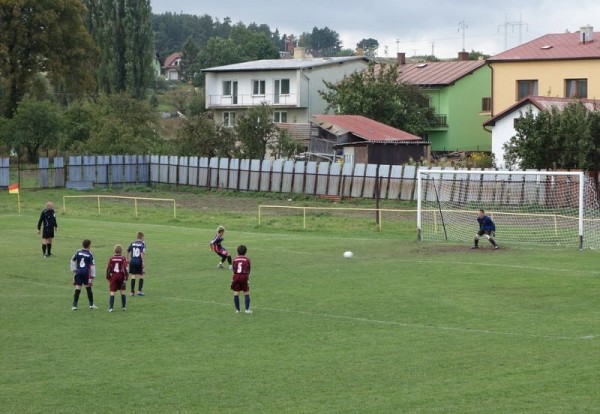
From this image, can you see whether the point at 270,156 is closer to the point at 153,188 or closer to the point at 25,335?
the point at 153,188

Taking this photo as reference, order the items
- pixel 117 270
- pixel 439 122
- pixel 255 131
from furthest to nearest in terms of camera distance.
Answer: pixel 439 122 < pixel 255 131 < pixel 117 270

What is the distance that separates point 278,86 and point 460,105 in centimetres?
1597

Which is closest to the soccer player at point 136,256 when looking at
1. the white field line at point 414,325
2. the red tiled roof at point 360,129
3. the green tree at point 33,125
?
the white field line at point 414,325

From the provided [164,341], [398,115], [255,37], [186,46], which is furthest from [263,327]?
[186,46]

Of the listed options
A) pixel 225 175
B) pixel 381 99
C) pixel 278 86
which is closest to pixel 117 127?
pixel 225 175

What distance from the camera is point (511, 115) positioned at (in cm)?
6450

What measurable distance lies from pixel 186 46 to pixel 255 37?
42253mm

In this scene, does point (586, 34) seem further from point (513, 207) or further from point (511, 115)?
point (513, 207)

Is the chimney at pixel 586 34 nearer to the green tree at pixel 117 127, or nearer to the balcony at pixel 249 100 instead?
the balcony at pixel 249 100

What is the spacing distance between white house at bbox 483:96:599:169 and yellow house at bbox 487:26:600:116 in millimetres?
8702

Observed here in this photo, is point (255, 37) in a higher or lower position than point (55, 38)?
higher

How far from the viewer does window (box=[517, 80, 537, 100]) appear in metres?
75.9

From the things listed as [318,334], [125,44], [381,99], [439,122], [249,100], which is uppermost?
[125,44]

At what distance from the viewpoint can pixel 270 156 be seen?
2869 inches
